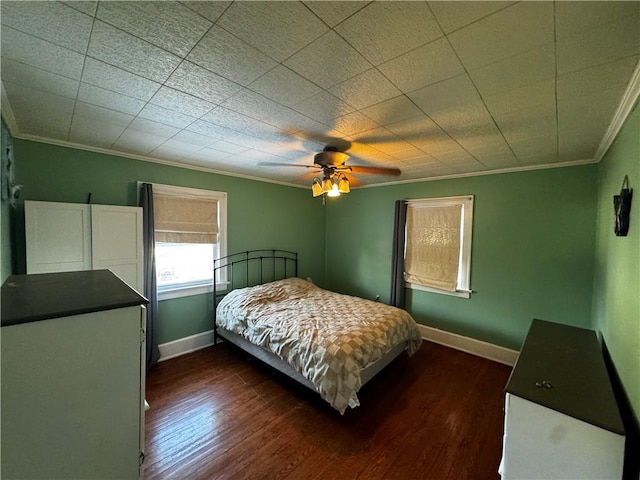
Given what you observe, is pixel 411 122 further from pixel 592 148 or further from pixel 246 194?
pixel 246 194

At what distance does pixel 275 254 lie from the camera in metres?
4.50

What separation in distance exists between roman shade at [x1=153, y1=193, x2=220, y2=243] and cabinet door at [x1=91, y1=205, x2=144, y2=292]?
36cm

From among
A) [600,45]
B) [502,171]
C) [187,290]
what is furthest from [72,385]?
[502,171]

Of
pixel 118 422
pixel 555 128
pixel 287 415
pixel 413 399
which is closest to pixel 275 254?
pixel 287 415

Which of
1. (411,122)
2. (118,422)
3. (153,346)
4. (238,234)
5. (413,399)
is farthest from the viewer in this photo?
(238,234)

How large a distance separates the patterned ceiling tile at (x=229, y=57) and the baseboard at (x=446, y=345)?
3306 mm

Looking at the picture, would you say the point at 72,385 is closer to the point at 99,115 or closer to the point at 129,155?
the point at 99,115

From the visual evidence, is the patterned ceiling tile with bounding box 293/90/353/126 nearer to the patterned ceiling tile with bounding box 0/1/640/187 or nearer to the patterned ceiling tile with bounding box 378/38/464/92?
the patterned ceiling tile with bounding box 0/1/640/187

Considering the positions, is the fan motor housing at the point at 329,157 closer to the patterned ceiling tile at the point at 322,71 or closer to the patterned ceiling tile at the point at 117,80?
the patterned ceiling tile at the point at 322,71

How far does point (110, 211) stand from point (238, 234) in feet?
5.27

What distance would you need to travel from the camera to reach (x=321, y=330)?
8.48 feet

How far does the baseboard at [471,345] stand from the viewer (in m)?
3.33

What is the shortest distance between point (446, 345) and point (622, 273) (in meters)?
2.55

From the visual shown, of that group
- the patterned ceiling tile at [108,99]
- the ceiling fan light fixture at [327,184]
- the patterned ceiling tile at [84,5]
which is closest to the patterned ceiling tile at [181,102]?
the patterned ceiling tile at [108,99]
